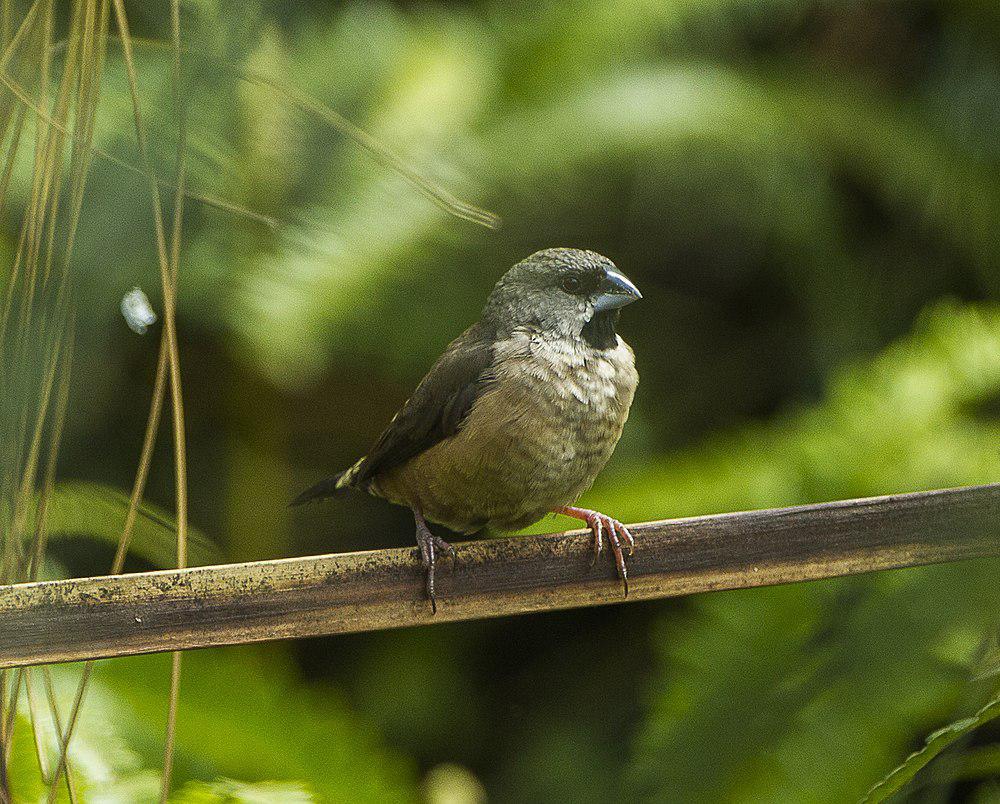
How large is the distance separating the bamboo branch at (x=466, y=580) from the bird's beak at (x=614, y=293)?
1.52ft

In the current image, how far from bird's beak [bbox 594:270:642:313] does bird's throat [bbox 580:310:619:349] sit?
0.02 m

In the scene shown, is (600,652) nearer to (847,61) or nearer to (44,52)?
(847,61)

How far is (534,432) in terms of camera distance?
6.04 feet

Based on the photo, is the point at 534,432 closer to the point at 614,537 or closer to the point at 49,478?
the point at 614,537

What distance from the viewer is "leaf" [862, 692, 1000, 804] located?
89 cm

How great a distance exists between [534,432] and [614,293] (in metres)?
0.29

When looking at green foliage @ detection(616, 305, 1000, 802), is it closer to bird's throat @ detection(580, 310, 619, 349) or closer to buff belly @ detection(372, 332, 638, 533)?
buff belly @ detection(372, 332, 638, 533)

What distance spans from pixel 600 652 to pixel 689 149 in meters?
1.77

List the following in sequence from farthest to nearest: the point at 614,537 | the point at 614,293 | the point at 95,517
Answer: the point at 95,517
the point at 614,293
the point at 614,537

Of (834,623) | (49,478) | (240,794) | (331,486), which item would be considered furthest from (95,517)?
(834,623)

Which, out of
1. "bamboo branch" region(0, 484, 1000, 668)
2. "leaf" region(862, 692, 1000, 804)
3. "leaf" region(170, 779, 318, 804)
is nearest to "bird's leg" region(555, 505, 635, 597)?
"bamboo branch" region(0, 484, 1000, 668)

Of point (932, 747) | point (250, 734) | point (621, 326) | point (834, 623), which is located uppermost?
point (621, 326)

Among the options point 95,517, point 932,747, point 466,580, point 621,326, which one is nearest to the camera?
point 932,747

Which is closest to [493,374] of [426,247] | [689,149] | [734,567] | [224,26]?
[734,567]
